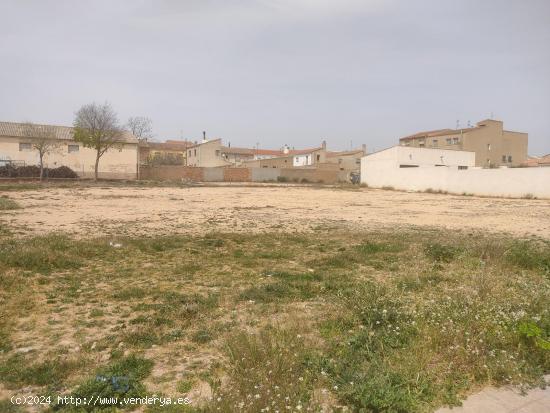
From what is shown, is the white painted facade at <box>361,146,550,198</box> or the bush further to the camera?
the bush

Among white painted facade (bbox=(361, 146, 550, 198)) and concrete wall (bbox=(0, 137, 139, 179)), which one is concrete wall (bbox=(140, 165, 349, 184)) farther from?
white painted facade (bbox=(361, 146, 550, 198))

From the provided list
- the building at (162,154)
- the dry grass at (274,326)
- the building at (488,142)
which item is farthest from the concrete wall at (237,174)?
the dry grass at (274,326)

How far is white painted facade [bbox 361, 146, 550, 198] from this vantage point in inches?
1244

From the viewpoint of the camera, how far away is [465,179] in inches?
1451

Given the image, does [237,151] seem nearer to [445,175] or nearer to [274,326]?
[445,175]

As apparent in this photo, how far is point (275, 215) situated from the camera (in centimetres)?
1620

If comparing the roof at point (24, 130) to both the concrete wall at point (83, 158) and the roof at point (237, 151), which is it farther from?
the roof at point (237, 151)

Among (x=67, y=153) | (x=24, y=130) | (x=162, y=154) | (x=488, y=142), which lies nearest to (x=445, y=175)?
(x=488, y=142)

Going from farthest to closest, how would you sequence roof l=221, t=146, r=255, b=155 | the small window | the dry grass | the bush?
roof l=221, t=146, r=255, b=155, the small window, the bush, the dry grass

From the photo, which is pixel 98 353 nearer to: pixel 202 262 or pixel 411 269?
pixel 202 262

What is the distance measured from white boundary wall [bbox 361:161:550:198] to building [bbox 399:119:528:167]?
2046 centimetres

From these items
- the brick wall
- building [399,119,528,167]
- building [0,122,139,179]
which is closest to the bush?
building [0,122,139,179]

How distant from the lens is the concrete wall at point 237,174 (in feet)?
171

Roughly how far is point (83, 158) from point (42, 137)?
21.8 feet
